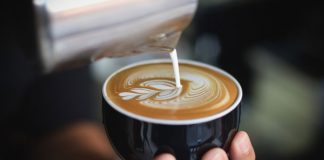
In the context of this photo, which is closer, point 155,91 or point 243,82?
point 155,91

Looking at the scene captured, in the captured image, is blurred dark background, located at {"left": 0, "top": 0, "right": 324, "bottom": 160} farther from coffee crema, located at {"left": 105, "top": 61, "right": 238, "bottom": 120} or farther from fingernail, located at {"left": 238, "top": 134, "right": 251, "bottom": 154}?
fingernail, located at {"left": 238, "top": 134, "right": 251, "bottom": 154}

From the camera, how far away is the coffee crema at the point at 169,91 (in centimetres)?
54

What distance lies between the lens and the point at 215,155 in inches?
20.2

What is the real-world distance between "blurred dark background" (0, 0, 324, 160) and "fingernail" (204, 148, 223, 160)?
1.62ft

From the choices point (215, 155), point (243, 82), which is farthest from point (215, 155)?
point (243, 82)

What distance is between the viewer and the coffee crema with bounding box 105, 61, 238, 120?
540 millimetres

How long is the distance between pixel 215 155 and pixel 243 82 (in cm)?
114

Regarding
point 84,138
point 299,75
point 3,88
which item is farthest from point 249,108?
point 3,88

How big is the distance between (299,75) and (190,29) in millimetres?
555

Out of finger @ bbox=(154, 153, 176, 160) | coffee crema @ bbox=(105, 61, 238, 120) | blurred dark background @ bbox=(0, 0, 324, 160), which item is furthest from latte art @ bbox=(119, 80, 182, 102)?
blurred dark background @ bbox=(0, 0, 324, 160)

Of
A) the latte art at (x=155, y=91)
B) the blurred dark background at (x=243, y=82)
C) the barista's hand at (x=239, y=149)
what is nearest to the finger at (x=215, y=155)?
the barista's hand at (x=239, y=149)

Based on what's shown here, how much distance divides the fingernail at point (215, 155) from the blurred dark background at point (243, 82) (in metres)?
0.50

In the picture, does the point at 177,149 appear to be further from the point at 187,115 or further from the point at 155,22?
the point at 155,22

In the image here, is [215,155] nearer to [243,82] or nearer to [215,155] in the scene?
[215,155]
